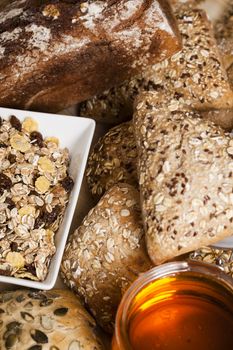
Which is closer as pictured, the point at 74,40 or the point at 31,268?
the point at 31,268

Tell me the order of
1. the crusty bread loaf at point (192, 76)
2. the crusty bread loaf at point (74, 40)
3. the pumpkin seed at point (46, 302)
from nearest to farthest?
the pumpkin seed at point (46, 302) → the crusty bread loaf at point (74, 40) → the crusty bread loaf at point (192, 76)

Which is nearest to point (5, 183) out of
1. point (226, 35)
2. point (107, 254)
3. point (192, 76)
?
point (107, 254)

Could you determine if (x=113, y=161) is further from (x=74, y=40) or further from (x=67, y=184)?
(x=74, y=40)

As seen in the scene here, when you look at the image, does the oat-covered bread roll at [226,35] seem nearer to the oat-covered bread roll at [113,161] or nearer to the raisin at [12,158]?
the oat-covered bread roll at [113,161]

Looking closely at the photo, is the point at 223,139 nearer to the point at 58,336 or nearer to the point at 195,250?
the point at 195,250

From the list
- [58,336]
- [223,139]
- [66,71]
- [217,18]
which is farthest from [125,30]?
→ [58,336]

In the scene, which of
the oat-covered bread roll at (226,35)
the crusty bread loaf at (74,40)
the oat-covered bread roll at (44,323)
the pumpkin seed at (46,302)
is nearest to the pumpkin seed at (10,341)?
the oat-covered bread roll at (44,323)

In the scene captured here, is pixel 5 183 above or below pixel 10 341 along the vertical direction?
above
